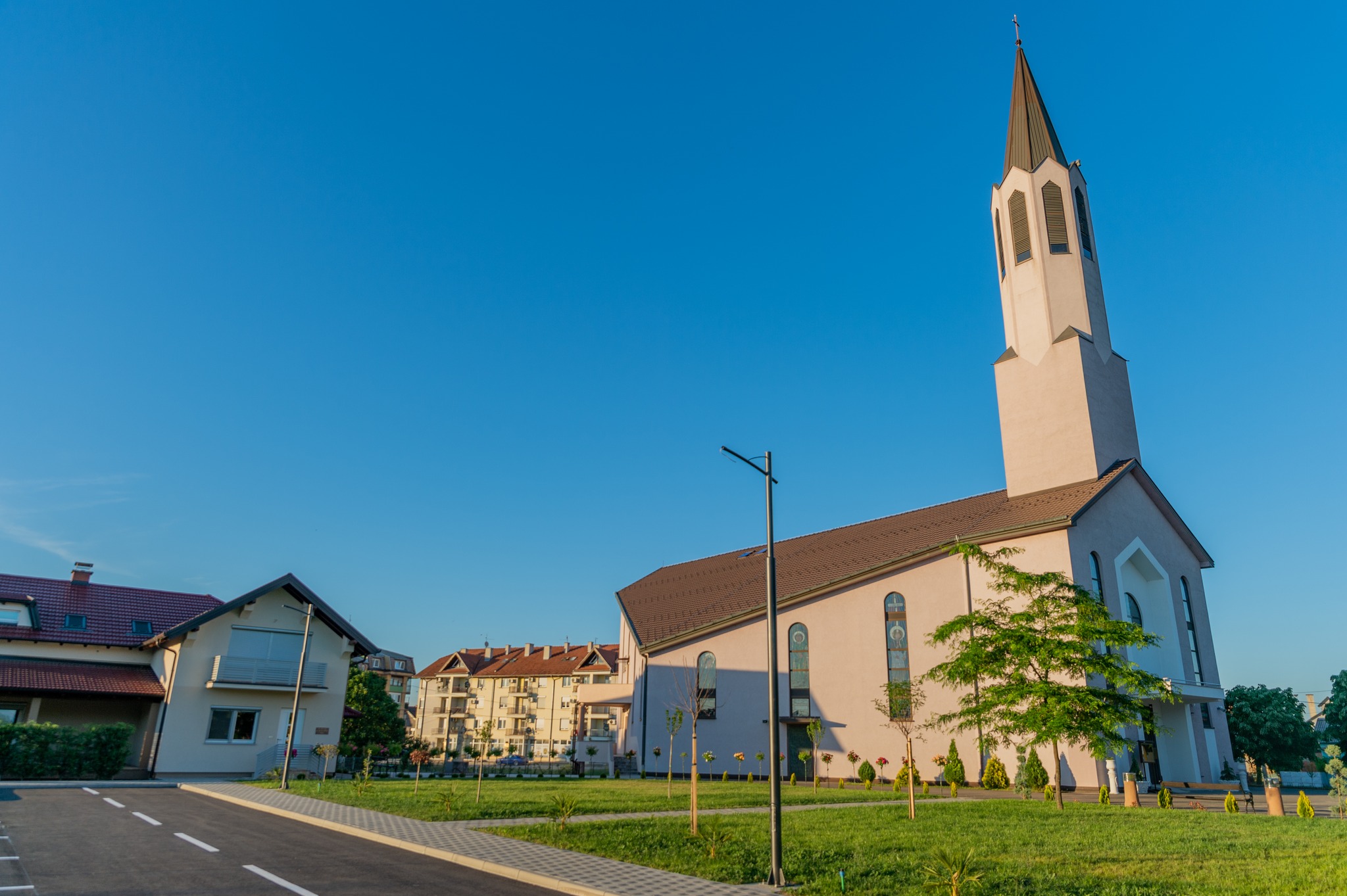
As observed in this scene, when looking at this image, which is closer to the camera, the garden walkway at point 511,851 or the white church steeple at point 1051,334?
the garden walkway at point 511,851

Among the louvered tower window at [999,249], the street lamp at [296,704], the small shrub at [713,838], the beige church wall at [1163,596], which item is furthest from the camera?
the louvered tower window at [999,249]

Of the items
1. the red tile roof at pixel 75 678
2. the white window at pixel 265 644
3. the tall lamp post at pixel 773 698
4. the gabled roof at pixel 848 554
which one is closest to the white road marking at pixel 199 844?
the tall lamp post at pixel 773 698

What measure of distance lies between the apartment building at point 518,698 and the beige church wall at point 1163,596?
48307 millimetres

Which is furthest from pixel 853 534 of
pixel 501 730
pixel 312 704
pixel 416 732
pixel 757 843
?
pixel 416 732

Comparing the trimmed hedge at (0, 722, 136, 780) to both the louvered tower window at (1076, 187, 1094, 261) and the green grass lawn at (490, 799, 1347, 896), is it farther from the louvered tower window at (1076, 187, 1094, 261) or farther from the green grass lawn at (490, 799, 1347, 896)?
the louvered tower window at (1076, 187, 1094, 261)

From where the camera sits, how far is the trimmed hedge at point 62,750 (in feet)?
86.9

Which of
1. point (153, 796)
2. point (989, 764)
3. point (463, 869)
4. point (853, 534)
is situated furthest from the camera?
point (853, 534)

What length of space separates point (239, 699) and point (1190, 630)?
4042cm

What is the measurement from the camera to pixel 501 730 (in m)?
86.8

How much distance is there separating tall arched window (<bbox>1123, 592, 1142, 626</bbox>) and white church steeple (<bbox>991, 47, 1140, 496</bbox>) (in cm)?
549

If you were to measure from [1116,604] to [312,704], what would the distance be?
32.5 meters

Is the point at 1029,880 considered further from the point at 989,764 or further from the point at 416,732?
the point at 416,732

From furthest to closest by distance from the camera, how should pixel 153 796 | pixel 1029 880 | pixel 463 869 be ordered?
pixel 153 796 → pixel 463 869 → pixel 1029 880

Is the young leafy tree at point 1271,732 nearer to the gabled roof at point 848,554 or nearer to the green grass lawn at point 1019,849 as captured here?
the gabled roof at point 848,554
